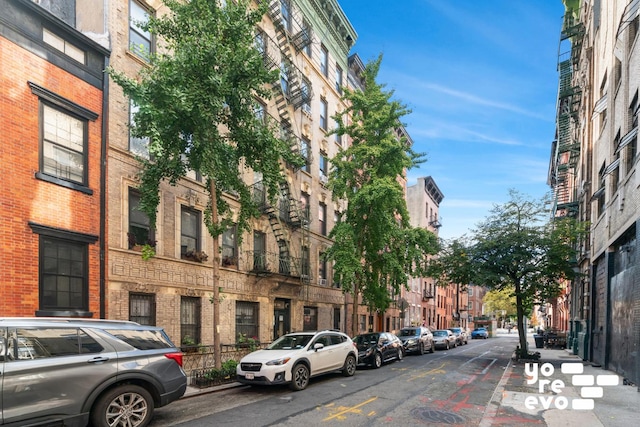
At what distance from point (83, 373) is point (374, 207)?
1532cm

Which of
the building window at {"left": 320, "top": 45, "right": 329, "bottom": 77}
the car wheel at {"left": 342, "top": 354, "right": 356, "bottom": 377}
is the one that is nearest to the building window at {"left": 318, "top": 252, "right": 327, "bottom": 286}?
the car wheel at {"left": 342, "top": 354, "right": 356, "bottom": 377}

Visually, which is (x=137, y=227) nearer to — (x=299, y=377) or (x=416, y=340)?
(x=299, y=377)

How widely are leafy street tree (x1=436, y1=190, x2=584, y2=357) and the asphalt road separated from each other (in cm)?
639

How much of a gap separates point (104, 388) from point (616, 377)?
15.1 meters

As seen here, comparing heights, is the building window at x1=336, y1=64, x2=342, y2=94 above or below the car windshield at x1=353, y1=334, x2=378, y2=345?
above

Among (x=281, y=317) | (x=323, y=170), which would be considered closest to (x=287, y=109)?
(x=323, y=170)

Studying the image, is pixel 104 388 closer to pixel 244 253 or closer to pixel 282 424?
pixel 282 424

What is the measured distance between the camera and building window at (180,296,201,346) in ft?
47.3

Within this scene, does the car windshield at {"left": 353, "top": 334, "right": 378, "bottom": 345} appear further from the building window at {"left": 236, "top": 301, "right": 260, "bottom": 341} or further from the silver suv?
the silver suv

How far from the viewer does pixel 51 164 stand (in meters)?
10.9

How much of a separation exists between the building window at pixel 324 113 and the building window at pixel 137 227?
15.1 metres

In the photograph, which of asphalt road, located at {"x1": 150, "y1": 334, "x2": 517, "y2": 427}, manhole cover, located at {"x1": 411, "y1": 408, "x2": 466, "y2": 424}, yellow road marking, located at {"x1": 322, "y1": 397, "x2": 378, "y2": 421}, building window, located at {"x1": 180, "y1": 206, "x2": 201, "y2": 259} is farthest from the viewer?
building window, located at {"x1": 180, "y1": 206, "x2": 201, "y2": 259}

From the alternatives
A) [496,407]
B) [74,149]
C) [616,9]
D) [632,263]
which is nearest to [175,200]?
[74,149]

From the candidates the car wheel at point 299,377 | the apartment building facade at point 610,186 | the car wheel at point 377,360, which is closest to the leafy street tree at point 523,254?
the apartment building facade at point 610,186
